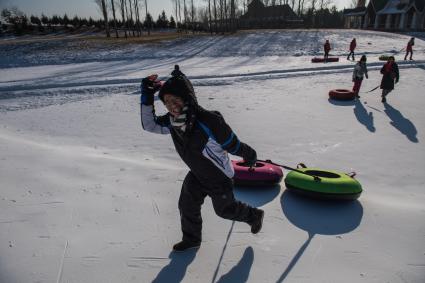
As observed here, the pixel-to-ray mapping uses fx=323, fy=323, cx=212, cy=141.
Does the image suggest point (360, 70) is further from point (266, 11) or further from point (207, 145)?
point (266, 11)

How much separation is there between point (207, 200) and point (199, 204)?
1.05 metres

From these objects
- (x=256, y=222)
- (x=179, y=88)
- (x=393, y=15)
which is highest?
(x=393, y=15)

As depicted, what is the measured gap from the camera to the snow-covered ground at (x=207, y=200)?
278 centimetres

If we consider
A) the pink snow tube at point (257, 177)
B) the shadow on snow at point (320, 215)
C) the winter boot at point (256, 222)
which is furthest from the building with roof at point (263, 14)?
the winter boot at point (256, 222)

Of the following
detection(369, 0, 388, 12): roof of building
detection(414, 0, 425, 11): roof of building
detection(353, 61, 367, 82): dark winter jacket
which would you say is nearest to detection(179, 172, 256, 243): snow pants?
detection(353, 61, 367, 82): dark winter jacket

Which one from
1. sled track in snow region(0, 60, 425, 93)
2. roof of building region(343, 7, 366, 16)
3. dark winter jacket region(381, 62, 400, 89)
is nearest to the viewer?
dark winter jacket region(381, 62, 400, 89)

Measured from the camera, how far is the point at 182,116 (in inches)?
98.4

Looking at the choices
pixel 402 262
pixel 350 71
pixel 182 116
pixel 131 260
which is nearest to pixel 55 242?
pixel 131 260

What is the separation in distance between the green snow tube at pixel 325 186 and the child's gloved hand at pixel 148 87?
2087 millimetres

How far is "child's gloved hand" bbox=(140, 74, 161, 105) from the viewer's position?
272 centimetres

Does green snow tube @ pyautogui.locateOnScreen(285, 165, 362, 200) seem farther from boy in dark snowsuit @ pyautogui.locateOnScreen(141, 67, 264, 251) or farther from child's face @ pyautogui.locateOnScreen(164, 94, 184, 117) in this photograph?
child's face @ pyautogui.locateOnScreen(164, 94, 184, 117)

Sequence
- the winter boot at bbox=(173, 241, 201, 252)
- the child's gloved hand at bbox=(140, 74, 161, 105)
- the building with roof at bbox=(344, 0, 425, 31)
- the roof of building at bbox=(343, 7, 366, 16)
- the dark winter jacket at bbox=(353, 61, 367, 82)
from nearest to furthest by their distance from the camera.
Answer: the child's gloved hand at bbox=(140, 74, 161, 105)
the winter boot at bbox=(173, 241, 201, 252)
the dark winter jacket at bbox=(353, 61, 367, 82)
the building with roof at bbox=(344, 0, 425, 31)
the roof of building at bbox=(343, 7, 366, 16)

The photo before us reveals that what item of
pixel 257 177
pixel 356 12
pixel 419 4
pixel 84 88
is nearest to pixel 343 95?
pixel 257 177

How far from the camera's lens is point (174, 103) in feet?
8.11
